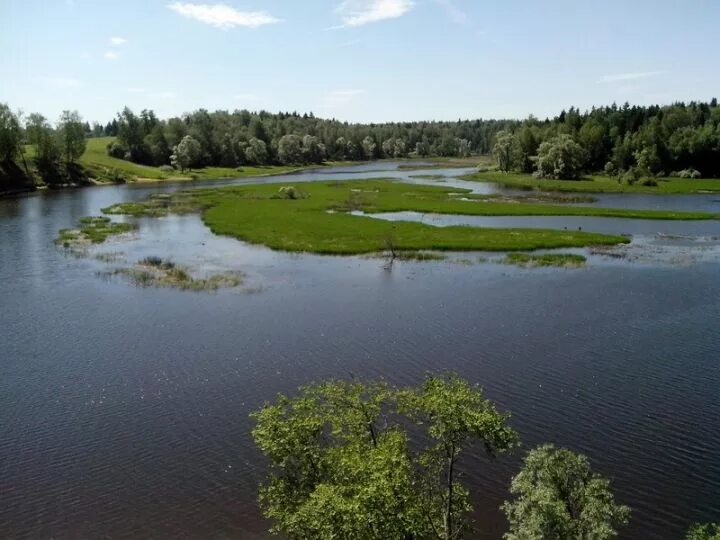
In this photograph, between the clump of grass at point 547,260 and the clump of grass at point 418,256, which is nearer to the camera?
the clump of grass at point 547,260

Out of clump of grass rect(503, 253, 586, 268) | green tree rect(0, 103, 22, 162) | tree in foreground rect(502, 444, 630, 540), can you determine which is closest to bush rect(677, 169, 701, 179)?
clump of grass rect(503, 253, 586, 268)

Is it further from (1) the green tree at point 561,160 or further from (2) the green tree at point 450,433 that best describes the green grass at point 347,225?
(2) the green tree at point 450,433

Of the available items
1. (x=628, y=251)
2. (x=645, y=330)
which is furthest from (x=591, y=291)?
(x=628, y=251)

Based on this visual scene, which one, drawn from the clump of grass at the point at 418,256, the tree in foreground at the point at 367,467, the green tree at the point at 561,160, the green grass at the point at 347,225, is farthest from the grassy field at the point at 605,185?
the tree in foreground at the point at 367,467

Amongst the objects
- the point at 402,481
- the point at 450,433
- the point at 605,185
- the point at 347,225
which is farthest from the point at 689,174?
the point at 402,481

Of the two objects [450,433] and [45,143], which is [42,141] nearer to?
[45,143]

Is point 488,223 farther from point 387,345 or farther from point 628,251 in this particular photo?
point 387,345
